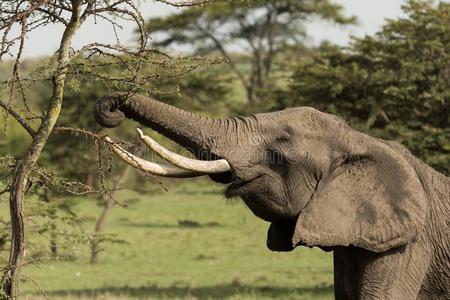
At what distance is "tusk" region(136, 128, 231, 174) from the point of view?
21.2ft

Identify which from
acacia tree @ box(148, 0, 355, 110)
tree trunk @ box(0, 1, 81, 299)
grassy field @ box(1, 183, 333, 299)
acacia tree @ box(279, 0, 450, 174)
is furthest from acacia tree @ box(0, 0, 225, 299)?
acacia tree @ box(148, 0, 355, 110)

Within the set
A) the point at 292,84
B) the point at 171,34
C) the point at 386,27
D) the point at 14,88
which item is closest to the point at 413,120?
the point at 386,27

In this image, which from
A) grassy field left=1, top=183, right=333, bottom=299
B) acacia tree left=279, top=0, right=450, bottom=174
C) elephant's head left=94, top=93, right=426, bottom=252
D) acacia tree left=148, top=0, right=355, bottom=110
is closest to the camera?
elephant's head left=94, top=93, right=426, bottom=252

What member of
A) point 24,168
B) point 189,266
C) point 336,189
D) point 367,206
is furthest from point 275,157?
point 189,266

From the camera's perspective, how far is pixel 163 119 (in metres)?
6.72

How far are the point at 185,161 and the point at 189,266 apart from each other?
16099 mm

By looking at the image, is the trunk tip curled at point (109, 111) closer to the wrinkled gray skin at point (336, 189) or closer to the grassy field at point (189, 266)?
the wrinkled gray skin at point (336, 189)

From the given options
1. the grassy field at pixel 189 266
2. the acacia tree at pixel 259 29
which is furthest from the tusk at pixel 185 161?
the acacia tree at pixel 259 29

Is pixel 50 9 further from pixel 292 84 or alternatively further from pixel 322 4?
pixel 322 4

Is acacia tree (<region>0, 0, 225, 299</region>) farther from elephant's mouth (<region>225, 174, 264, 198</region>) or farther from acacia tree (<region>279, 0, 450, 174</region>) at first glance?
acacia tree (<region>279, 0, 450, 174</region>)

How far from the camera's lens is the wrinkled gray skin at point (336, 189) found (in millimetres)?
6973

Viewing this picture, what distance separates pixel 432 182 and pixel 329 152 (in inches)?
33.8

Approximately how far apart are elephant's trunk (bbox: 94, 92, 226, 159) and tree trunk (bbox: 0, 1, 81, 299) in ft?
2.30

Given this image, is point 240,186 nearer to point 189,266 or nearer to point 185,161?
point 185,161
